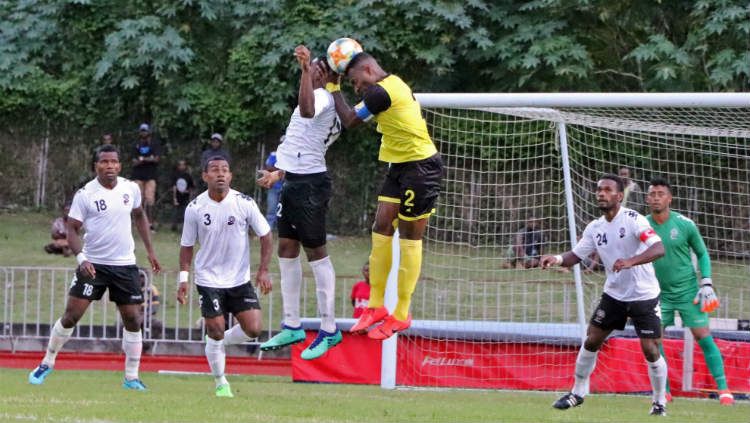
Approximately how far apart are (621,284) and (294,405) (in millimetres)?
→ 3412

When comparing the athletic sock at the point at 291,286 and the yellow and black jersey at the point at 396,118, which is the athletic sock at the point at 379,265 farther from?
the athletic sock at the point at 291,286

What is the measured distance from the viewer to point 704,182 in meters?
17.7

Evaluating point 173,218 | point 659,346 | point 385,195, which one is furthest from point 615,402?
point 173,218

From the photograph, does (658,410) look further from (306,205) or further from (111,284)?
(111,284)

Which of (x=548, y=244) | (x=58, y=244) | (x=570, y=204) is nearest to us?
(x=570, y=204)

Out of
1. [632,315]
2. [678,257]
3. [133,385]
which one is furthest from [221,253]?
[678,257]

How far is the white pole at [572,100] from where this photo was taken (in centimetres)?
1358

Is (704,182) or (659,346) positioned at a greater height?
(704,182)

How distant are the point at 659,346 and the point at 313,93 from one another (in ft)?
16.0

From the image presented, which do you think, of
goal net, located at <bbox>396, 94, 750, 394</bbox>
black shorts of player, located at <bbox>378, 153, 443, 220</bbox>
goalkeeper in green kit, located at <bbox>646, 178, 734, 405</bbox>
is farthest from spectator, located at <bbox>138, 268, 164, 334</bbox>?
black shorts of player, located at <bbox>378, 153, 443, 220</bbox>

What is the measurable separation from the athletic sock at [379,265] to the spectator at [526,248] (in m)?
5.49

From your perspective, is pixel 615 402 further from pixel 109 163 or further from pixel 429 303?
pixel 109 163

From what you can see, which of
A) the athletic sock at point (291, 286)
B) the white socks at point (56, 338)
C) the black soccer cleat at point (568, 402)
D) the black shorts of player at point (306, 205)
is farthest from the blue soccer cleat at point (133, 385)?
the black soccer cleat at point (568, 402)

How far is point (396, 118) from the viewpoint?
10547mm
